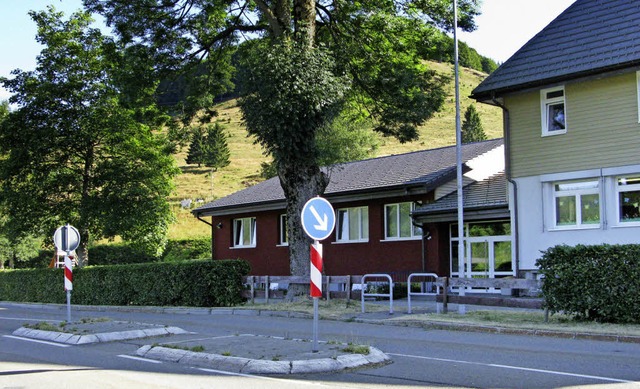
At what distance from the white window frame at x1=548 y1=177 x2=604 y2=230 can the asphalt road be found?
895cm

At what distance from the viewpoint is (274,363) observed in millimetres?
9805

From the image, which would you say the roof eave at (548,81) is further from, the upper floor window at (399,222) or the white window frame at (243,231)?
the white window frame at (243,231)

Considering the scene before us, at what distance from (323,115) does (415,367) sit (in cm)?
1154

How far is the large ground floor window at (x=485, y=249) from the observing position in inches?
1074

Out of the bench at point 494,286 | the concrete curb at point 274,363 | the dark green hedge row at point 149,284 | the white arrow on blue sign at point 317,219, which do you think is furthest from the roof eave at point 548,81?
the concrete curb at point 274,363

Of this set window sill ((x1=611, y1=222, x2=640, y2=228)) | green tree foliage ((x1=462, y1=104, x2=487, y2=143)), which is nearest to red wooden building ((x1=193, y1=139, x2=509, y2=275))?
window sill ((x1=611, y1=222, x2=640, y2=228))

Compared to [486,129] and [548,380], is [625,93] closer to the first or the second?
[548,380]

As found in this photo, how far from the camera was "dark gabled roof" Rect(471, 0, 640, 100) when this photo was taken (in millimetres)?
21422

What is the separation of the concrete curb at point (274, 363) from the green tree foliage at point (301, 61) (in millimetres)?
10116

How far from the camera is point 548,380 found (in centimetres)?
884

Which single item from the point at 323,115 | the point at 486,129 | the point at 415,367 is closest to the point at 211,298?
the point at 323,115

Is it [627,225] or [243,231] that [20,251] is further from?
[627,225]

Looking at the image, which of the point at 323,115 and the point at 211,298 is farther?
the point at 211,298

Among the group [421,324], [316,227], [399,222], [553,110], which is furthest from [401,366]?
[399,222]
